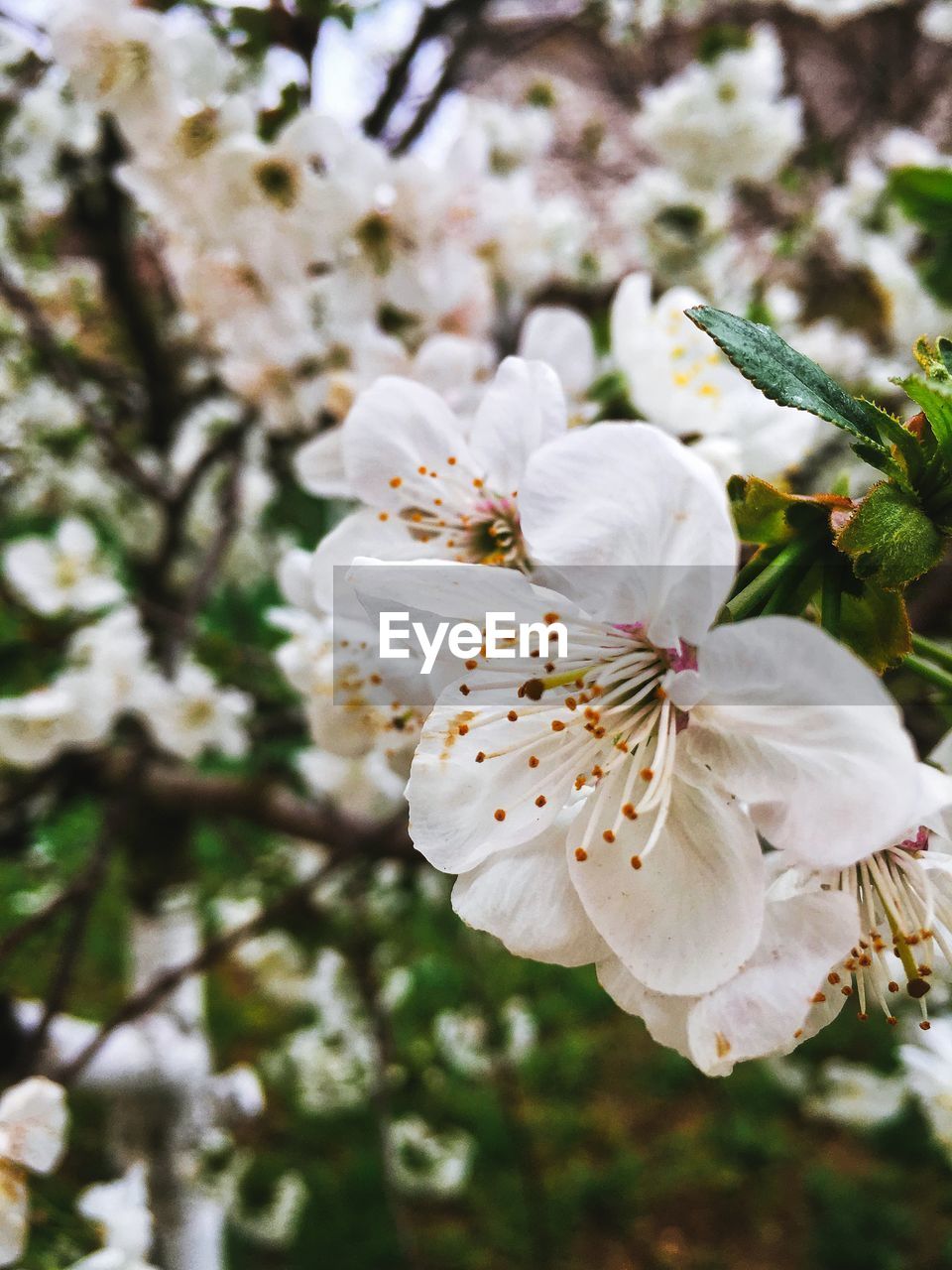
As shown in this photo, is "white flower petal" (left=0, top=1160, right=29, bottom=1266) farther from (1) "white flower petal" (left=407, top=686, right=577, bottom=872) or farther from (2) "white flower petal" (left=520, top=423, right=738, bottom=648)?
(2) "white flower petal" (left=520, top=423, right=738, bottom=648)

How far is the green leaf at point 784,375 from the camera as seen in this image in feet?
1.20

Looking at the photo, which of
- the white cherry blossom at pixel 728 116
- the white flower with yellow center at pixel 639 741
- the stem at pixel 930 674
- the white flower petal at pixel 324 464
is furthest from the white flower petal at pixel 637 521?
the white cherry blossom at pixel 728 116

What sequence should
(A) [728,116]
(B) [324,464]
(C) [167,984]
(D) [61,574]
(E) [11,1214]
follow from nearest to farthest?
(E) [11,1214], (B) [324,464], (C) [167,984], (D) [61,574], (A) [728,116]

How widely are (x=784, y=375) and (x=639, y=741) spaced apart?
162mm

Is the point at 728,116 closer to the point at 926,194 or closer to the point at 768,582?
the point at 926,194

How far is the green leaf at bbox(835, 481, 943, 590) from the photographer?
348mm

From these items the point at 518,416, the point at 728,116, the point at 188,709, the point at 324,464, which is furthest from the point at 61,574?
the point at 728,116

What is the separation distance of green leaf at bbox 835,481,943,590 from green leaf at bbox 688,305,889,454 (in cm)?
3

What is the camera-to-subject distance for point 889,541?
35 centimetres

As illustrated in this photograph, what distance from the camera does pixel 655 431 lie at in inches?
13.3

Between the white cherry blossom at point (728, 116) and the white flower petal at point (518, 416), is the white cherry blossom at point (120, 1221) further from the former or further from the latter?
the white cherry blossom at point (728, 116)

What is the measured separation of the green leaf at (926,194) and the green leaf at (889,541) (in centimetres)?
49

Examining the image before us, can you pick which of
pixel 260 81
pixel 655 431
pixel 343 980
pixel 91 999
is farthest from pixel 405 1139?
pixel 655 431

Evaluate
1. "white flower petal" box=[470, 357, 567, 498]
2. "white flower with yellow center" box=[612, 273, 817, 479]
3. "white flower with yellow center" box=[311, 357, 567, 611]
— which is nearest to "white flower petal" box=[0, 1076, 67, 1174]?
"white flower with yellow center" box=[311, 357, 567, 611]
